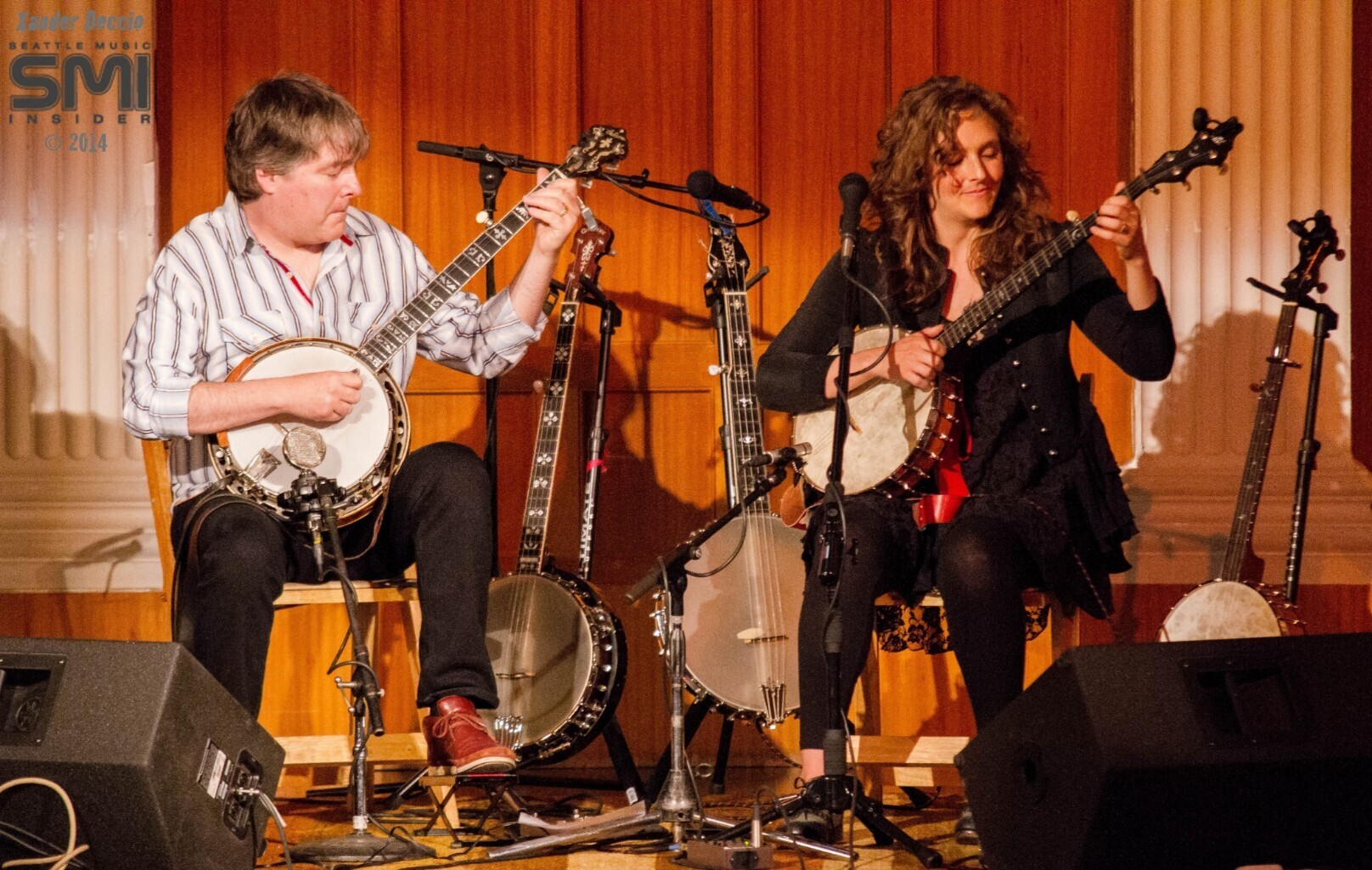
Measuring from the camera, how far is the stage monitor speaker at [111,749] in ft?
6.72

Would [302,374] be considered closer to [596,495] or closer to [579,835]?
[596,495]

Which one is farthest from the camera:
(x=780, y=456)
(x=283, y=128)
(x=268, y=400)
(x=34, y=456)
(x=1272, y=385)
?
(x=34, y=456)

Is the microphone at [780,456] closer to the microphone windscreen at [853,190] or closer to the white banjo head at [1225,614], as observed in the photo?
the microphone windscreen at [853,190]

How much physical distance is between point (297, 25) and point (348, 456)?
162 cm

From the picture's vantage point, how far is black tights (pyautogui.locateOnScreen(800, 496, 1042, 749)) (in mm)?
2932

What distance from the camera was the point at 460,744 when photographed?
290 cm

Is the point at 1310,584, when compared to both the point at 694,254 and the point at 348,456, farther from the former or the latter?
the point at 348,456

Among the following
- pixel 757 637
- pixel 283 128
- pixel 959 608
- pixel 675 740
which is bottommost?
pixel 675 740

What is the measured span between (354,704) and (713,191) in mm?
1275

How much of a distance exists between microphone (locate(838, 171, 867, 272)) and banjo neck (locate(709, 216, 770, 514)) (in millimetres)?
765

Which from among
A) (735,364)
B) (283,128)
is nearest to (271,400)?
(283,128)

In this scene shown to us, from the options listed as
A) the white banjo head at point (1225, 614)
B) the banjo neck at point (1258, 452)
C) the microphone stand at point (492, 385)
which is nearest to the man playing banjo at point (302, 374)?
the microphone stand at point (492, 385)

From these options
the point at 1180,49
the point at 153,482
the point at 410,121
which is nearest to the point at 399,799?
the point at 153,482

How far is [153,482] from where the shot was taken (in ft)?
11.3
